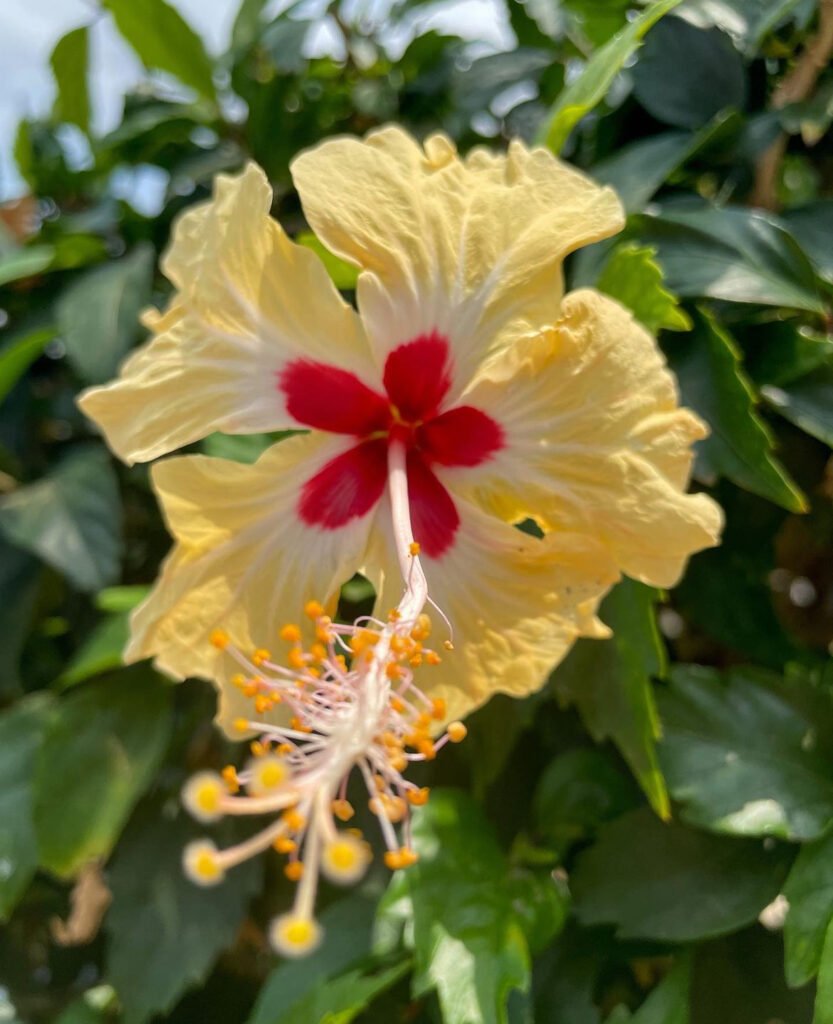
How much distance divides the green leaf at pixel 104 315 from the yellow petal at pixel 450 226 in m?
0.33

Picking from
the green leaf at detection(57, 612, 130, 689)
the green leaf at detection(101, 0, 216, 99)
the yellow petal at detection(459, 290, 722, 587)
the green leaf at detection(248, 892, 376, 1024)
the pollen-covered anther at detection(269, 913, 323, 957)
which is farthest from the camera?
the green leaf at detection(101, 0, 216, 99)

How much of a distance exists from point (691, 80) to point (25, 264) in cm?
55

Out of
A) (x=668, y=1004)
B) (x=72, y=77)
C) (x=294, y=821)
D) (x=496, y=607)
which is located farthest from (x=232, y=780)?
(x=72, y=77)

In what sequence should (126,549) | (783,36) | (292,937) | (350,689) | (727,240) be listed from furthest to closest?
(126,549) < (783,36) < (727,240) < (350,689) < (292,937)

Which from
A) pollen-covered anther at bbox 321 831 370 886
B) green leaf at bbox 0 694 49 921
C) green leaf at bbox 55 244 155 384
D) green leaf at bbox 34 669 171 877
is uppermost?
pollen-covered anther at bbox 321 831 370 886

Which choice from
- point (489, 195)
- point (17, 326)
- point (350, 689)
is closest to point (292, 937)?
point (350, 689)

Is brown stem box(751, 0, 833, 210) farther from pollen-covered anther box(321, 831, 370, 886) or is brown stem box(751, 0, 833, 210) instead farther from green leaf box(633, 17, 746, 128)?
pollen-covered anther box(321, 831, 370, 886)

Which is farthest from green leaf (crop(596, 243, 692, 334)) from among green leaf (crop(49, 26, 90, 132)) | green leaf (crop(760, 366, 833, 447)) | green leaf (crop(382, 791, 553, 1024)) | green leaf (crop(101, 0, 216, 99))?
green leaf (crop(49, 26, 90, 132))

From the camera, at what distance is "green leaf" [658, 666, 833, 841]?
0.48 metres

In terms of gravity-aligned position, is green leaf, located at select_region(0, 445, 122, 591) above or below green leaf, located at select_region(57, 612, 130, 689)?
above

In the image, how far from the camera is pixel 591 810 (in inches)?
22.2

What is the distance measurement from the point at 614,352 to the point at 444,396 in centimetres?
10

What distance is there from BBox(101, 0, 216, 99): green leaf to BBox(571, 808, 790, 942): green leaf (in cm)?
76

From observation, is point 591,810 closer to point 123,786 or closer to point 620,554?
point 620,554
